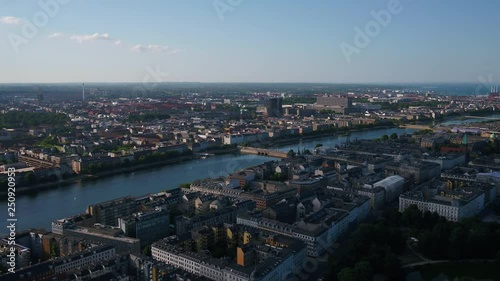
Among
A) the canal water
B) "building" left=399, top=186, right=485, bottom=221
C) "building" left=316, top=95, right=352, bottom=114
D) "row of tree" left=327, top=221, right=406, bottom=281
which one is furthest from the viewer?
"building" left=316, top=95, right=352, bottom=114

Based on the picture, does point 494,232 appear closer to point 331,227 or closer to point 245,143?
point 331,227

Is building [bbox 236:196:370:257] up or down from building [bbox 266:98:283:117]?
down

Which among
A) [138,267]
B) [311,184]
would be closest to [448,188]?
[311,184]

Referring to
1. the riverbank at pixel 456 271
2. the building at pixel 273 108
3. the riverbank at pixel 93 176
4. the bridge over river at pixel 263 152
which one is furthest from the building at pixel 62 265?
the building at pixel 273 108

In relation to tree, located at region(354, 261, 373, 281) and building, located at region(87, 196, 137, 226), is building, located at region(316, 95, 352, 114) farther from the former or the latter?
tree, located at region(354, 261, 373, 281)

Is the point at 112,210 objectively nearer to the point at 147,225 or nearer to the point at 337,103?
the point at 147,225

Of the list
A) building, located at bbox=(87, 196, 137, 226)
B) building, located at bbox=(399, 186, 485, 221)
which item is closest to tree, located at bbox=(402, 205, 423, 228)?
building, located at bbox=(399, 186, 485, 221)

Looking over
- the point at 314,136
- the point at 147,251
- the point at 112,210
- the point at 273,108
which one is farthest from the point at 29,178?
the point at 273,108

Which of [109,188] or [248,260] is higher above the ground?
[248,260]
